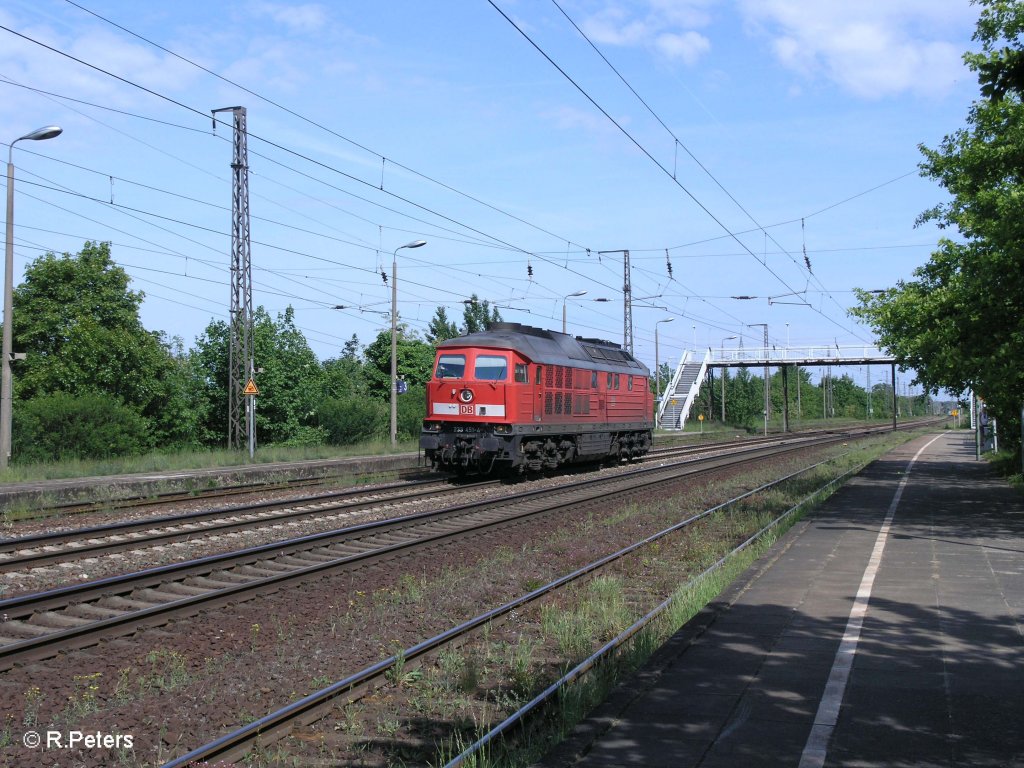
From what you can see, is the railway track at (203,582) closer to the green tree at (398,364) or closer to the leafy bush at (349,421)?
the leafy bush at (349,421)

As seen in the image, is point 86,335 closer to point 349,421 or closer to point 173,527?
A: point 349,421

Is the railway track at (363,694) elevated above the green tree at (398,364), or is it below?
below

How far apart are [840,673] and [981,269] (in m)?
11.1

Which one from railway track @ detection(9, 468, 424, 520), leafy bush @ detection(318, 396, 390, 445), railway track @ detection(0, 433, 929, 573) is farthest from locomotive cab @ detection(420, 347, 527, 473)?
leafy bush @ detection(318, 396, 390, 445)

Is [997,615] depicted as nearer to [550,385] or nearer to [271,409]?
[550,385]

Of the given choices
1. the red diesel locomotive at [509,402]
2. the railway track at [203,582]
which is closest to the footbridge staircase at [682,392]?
the red diesel locomotive at [509,402]

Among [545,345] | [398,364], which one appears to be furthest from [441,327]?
[545,345]

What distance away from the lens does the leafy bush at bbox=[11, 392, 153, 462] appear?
1112 inches

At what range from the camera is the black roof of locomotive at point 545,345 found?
21672mm

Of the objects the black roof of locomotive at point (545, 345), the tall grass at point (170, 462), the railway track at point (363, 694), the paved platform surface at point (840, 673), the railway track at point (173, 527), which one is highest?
the black roof of locomotive at point (545, 345)

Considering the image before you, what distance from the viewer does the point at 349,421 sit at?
3747 centimetres

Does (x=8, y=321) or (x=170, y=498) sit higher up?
(x=8, y=321)

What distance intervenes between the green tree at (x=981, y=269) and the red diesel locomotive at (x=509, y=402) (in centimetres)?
777

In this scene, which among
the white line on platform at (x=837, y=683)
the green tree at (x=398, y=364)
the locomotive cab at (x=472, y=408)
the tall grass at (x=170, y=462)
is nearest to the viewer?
the white line on platform at (x=837, y=683)
